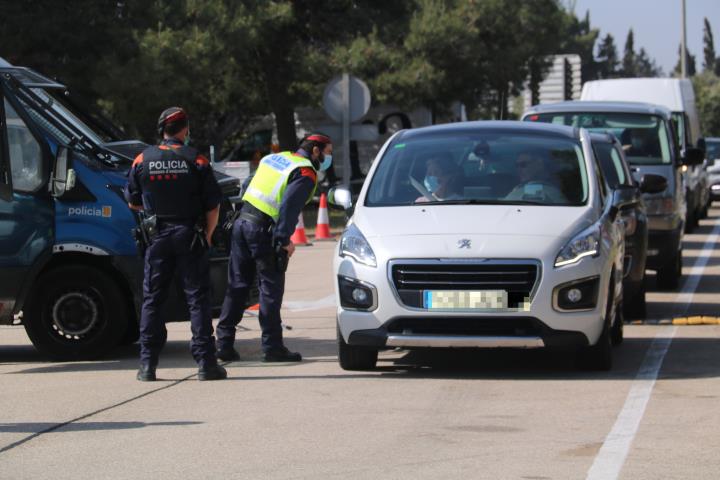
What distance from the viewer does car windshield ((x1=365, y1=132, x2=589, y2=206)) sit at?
34.3 ft

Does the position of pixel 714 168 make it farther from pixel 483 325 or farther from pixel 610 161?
pixel 483 325

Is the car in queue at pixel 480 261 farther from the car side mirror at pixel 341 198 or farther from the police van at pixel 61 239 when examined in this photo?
the police van at pixel 61 239

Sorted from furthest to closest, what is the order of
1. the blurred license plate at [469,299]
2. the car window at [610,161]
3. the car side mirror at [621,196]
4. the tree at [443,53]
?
the tree at [443,53] → the car window at [610,161] → the car side mirror at [621,196] → the blurred license plate at [469,299]

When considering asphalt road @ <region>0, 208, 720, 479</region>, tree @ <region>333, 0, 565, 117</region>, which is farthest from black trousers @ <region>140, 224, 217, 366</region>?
tree @ <region>333, 0, 565, 117</region>

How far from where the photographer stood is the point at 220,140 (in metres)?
40.7

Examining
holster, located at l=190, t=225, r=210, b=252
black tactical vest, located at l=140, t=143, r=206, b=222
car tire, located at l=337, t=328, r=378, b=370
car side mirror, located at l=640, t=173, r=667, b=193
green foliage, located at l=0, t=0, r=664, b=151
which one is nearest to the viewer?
black tactical vest, located at l=140, t=143, r=206, b=222

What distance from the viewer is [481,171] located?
10656 millimetres

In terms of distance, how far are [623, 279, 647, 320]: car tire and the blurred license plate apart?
4.21 meters

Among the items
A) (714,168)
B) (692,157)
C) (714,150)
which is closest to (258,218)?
(692,157)

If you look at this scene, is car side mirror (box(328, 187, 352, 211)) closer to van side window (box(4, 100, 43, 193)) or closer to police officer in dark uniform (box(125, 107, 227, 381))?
police officer in dark uniform (box(125, 107, 227, 381))

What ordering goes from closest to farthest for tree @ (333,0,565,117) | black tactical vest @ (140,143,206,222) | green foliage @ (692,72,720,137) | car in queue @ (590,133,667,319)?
black tactical vest @ (140,143,206,222) → car in queue @ (590,133,667,319) → tree @ (333,0,565,117) → green foliage @ (692,72,720,137)

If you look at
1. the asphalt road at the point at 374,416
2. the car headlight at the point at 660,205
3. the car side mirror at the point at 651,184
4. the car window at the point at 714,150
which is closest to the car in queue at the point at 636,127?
the car headlight at the point at 660,205

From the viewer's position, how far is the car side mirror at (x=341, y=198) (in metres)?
10.9

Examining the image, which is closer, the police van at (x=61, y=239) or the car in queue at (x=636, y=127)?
the police van at (x=61, y=239)
